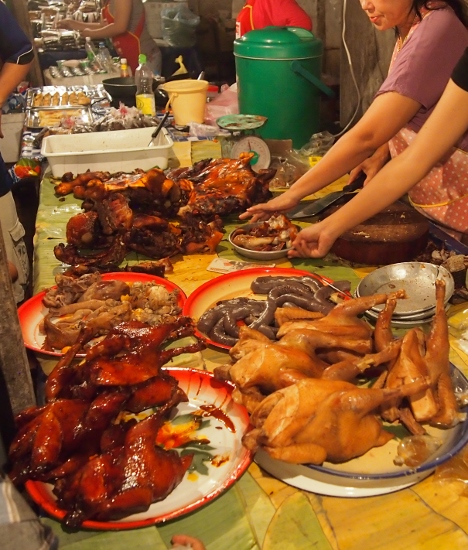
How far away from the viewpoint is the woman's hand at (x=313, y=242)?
7.77 ft

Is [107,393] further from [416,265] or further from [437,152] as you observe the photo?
[437,152]

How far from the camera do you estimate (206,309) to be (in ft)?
7.06

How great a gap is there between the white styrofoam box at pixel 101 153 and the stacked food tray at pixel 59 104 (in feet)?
3.62

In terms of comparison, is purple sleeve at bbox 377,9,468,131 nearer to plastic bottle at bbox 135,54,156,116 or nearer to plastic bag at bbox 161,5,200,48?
plastic bottle at bbox 135,54,156,116

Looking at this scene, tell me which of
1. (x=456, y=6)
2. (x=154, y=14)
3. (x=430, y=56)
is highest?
(x=456, y=6)

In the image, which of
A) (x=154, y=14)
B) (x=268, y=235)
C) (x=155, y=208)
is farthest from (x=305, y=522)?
(x=154, y=14)

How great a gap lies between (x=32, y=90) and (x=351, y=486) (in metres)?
6.52

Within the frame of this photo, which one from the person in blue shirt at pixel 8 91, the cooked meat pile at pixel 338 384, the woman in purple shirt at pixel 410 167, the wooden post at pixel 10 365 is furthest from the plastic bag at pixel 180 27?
the wooden post at pixel 10 365

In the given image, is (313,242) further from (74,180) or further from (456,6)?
(74,180)

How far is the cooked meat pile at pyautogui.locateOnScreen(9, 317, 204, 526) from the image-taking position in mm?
1208

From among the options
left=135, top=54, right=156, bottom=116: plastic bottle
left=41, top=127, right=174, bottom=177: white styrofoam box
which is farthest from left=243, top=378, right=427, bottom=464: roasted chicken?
left=135, top=54, right=156, bottom=116: plastic bottle

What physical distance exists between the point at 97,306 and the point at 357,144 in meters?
1.52

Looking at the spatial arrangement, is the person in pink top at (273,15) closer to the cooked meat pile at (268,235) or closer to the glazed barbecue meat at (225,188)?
the glazed barbecue meat at (225,188)

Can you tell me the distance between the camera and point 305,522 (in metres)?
1.26
